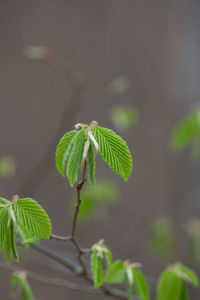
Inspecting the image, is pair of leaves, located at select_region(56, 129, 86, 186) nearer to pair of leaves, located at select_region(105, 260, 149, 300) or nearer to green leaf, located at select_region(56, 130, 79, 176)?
green leaf, located at select_region(56, 130, 79, 176)

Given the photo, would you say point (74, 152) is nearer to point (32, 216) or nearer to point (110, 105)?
point (32, 216)

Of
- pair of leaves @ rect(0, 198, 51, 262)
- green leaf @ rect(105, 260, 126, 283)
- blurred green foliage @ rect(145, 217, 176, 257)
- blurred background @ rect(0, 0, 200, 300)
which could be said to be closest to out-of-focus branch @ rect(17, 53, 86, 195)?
blurred background @ rect(0, 0, 200, 300)

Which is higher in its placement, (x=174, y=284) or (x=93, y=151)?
(x=93, y=151)

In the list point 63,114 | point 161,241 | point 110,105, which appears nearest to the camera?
point 161,241

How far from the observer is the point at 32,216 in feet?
1.58

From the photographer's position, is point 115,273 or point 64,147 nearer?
point 64,147

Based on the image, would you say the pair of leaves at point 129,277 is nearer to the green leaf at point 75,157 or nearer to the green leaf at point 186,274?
the green leaf at point 186,274

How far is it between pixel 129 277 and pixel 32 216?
258 mm

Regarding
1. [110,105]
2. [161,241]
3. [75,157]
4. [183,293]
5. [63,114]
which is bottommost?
[183,293]

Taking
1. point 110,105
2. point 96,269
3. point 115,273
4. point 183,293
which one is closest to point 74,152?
point 96,269

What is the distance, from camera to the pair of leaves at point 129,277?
64 centimetres

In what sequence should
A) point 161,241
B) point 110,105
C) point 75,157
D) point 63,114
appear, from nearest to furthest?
1. point 75,157
2. point 161,241
3. point 63,114
4. point 110,105

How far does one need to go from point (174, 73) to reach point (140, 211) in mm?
907

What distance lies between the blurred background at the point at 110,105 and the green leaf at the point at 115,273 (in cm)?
94
